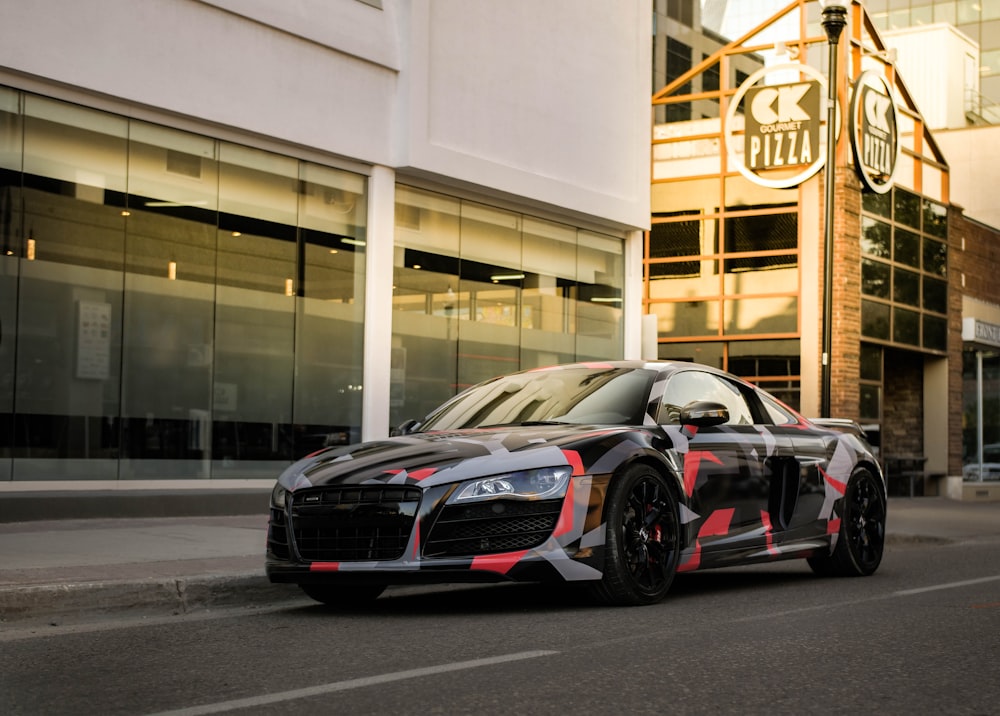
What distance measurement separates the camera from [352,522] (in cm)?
→ 739

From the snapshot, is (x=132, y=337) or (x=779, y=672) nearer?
(x=779, y=672)

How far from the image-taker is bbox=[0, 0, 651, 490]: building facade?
13188 mm

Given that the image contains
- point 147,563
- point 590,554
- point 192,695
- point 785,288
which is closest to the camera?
point 192,695

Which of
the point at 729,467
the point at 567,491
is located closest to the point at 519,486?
the point at 567,491

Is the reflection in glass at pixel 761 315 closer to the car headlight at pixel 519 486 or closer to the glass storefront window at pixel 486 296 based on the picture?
the glass storefront window at pixel 486 296

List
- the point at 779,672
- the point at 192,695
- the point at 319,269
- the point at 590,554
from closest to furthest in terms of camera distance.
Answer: the point at 192,695 < the point at 779,672 < the point at 590,554 < the point at 319,269

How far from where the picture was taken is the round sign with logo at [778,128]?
24078 millimetres

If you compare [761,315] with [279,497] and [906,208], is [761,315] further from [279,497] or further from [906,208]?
→ [279,497]

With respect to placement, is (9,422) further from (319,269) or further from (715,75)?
(715,75)

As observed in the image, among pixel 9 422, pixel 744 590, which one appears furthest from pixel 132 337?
pixel 744 590

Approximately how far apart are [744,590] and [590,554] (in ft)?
7.16

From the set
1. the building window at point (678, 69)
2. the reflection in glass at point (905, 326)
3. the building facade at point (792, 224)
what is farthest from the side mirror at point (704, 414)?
the reflection in glass at point (905, 326)

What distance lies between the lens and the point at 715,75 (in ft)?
89.9

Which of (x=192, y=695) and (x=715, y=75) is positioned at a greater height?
(x=715, y=75)
